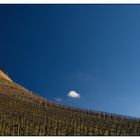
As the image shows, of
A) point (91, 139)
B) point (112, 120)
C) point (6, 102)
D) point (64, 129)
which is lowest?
point (91, 139)

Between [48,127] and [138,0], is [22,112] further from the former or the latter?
[138,0]

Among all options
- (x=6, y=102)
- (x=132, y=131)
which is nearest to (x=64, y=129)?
(x=132, y=131)

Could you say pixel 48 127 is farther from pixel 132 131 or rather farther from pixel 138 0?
pixel 138 0

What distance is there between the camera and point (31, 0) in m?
37.8

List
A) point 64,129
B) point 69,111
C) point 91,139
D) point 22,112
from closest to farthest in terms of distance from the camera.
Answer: point 91,139, point 64,129, point 22,112, point 69,111

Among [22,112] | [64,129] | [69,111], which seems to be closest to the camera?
[64,129]

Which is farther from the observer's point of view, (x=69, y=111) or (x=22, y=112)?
(x=69, y=111)

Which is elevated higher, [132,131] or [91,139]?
[132,131]

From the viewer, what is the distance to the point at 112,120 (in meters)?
68.8

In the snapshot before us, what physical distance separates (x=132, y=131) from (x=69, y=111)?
23320 millimetres

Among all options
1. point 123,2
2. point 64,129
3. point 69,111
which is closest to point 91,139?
point 123,2

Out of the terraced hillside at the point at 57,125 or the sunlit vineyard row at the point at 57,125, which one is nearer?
the sunlit vineyard row at the point at 57,125

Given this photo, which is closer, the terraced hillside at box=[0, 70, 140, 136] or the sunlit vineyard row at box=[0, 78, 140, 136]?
the sunlit vineyard row at box=[0, 78, 140, 136]

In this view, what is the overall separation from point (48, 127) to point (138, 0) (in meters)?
23.2
